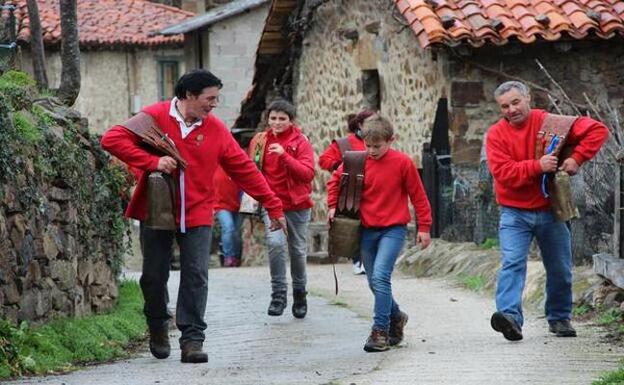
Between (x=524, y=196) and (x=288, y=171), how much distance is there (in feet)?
8.26

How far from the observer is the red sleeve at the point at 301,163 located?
38.4 feet

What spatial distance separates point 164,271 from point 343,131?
12074mm

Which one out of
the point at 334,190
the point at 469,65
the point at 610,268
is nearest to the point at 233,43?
the point at 469,65

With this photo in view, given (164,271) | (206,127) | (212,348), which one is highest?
(206,127)

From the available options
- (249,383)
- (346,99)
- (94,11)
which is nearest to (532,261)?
(249,383)

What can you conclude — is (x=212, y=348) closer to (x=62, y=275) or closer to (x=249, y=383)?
(x=62, y=275)

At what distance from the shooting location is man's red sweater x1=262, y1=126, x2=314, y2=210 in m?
11.9

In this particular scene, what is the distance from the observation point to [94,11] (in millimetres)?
41000

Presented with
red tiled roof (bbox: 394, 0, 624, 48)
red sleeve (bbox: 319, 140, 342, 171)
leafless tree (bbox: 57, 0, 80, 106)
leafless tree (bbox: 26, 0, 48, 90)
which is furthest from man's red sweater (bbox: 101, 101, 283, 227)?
red tiled roof (bbox: 394, 0, 624, 48)

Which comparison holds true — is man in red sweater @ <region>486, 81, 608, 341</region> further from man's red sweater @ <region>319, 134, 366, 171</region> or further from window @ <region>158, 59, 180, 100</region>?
window @ <region>158, 59, 180, 100</region>

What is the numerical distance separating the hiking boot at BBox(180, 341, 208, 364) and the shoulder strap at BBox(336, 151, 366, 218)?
1447 mm

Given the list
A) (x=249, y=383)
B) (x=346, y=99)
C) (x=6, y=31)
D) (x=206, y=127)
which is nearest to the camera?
(x=249, y=383)

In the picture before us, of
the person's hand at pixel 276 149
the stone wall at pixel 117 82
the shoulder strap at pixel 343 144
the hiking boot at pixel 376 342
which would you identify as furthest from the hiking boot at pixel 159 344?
the stone wall at pixel 117 82

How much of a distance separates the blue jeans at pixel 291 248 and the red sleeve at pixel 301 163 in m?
0.37
